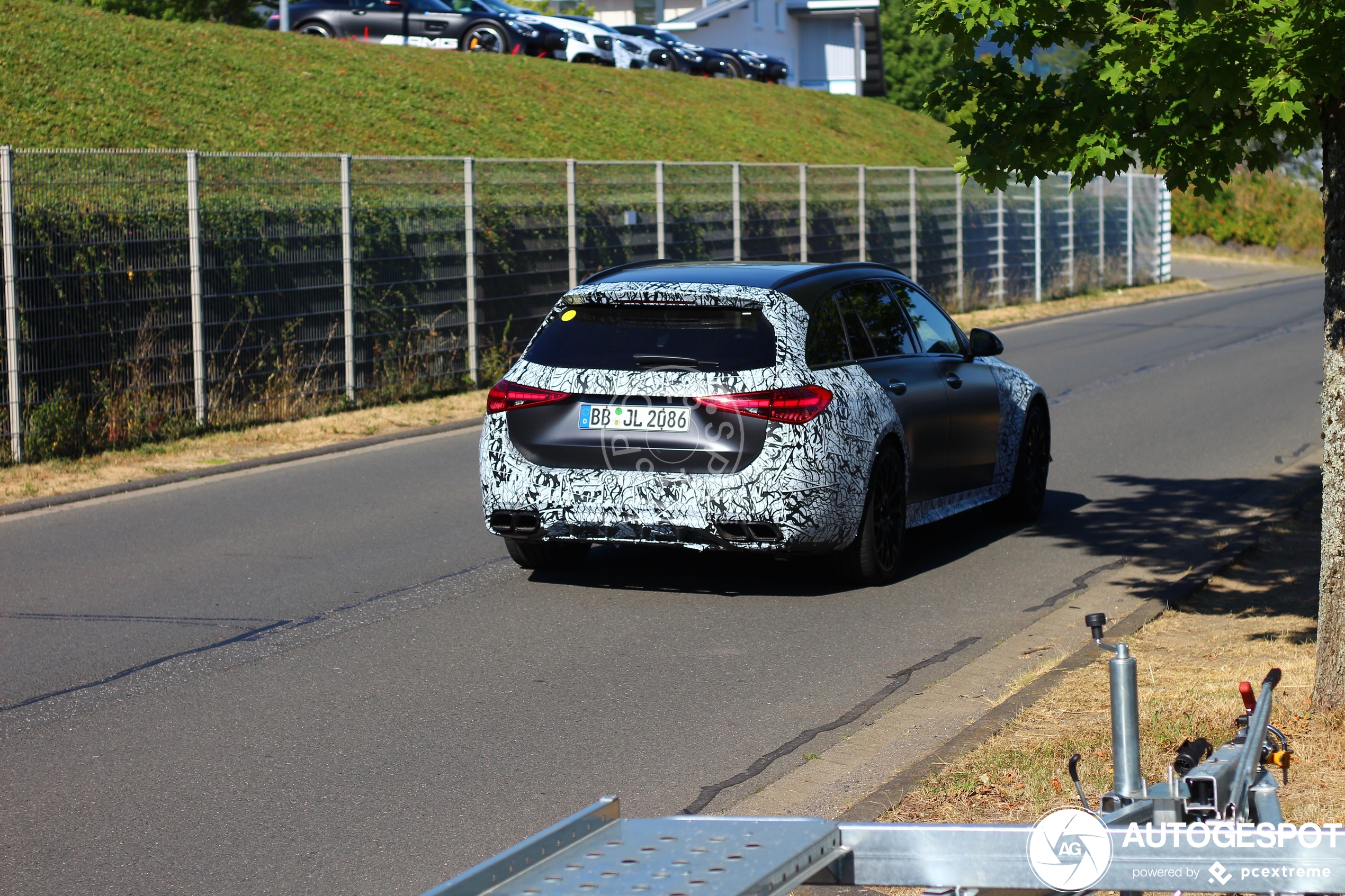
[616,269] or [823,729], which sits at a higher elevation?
[616,269]

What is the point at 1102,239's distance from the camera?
119ft

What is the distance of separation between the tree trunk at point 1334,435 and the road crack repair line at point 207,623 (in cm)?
458

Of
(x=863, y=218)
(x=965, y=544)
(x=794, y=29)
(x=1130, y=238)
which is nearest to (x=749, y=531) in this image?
(x=965, y=544)

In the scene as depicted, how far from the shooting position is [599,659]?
23.0ft

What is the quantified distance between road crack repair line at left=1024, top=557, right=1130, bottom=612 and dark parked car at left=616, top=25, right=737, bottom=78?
118 feet

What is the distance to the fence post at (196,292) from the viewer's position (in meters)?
14.4

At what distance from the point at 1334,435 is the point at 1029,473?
15.2 feet

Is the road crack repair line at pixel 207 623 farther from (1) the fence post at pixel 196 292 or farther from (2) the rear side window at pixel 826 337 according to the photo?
(1) the fence post at pixel 196 292

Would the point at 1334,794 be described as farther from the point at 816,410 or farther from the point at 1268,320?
the point at 1268,320

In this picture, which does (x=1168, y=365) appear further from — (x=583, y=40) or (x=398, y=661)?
(x=583, y=40)

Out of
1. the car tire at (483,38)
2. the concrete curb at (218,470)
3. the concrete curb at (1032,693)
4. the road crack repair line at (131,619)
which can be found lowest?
the concrete curb at (1032,693)

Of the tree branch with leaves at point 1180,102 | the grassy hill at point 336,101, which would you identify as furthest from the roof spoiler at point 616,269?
the grassy hill at point 336,101

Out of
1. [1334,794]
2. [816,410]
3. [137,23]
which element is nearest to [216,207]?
Answer: [816,410]

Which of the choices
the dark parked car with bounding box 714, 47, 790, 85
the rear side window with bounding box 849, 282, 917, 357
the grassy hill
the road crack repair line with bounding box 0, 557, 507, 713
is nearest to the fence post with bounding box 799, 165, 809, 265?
the grassy hill
